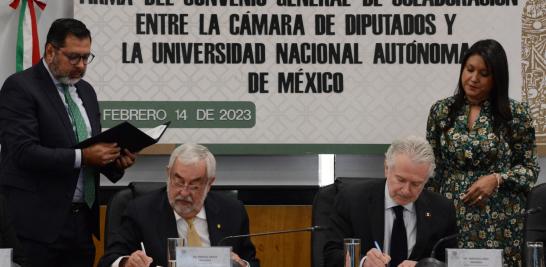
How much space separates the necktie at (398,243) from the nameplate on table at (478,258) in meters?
0.58

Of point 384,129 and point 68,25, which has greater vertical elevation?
point 68,25

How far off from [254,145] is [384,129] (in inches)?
28.4

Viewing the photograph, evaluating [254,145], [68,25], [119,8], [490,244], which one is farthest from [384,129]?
[68,25]

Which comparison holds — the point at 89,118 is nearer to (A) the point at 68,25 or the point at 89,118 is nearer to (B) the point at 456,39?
(A) the point at 68,25

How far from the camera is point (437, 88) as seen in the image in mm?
5285

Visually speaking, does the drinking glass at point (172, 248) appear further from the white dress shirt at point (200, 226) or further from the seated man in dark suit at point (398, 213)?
the seated man in dark suit at point (398, 213)

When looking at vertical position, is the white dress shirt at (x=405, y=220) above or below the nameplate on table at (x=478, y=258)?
above

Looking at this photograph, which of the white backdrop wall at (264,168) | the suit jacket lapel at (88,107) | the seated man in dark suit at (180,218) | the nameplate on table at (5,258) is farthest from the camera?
the white backdrop wall at (264,168)

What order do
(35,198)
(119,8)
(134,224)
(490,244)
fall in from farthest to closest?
(119,8) < (490,244) < (35,198) < (134,224)

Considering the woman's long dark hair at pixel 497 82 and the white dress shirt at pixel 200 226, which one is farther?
the woman's long dark hair at pixel 497 82

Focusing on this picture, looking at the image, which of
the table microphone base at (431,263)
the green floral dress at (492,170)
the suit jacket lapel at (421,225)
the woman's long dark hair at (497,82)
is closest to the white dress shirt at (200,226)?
the suit jacket lapel at (421,225)

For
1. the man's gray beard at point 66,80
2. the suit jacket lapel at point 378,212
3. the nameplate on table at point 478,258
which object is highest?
the man's gray beard at point 66,80

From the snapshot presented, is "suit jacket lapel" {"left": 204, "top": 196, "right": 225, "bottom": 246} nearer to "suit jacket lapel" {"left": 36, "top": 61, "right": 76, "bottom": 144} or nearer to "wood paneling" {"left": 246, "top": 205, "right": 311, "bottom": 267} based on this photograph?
"suit jacket lapel" {"left": 36, "top": 61, "right": 76, "bottom": 144}

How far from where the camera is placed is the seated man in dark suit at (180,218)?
3625 mm
